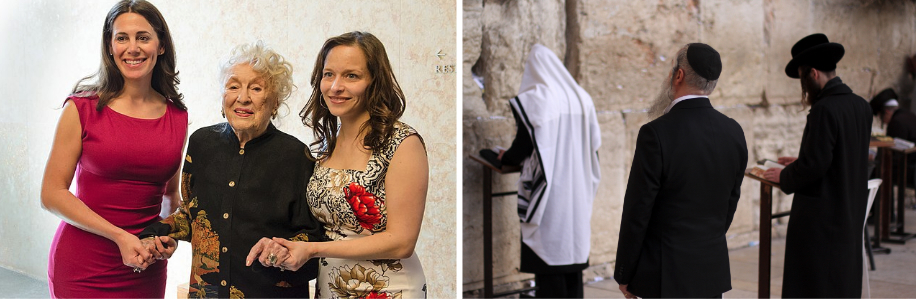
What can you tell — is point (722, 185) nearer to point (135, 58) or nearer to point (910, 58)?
point (135, 58)

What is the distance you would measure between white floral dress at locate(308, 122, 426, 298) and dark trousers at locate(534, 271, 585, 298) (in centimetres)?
223

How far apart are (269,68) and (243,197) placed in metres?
0.46

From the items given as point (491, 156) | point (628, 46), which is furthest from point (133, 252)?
point (628, 46)

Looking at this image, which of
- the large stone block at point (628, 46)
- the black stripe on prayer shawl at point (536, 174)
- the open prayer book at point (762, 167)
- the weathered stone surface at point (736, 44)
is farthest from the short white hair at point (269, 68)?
the weathered stone surface at point (736, 44)

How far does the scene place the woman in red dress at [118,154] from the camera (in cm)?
298

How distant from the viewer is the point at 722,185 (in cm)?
332

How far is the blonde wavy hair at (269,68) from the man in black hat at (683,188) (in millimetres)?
1289

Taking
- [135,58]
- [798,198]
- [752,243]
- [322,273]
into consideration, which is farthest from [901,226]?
[135,58]

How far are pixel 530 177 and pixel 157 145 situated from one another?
254 centimetres

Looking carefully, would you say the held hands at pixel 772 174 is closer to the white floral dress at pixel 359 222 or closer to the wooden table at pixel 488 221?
the wooden table at pixel 488 221

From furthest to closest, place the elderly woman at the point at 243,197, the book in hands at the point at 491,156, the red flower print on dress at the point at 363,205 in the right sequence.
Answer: the book in hands at the point at 491,156 < the elderly woman at the point at 243,197 < the red flower print on dress at the point at 363,205

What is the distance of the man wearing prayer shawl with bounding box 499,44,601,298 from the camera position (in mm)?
5078

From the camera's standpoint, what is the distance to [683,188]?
10.8ft

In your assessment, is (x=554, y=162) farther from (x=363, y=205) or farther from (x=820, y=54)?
(x=363, y=205)
